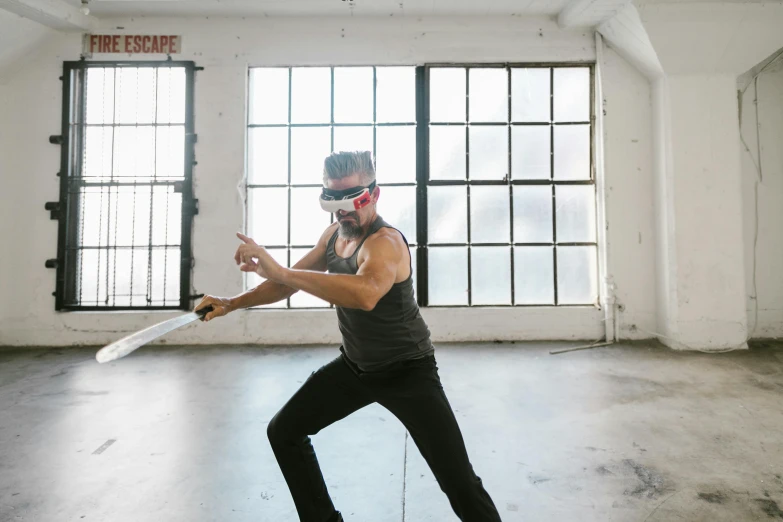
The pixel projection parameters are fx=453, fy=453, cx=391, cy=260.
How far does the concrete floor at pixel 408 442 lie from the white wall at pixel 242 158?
639 millimetres

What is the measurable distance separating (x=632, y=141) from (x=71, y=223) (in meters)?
5.87

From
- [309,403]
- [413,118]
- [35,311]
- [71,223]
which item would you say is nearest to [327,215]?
[413,118]

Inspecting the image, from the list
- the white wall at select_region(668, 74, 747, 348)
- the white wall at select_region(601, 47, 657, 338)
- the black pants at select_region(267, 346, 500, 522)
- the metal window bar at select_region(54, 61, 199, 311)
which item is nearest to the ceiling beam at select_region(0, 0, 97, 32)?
the metal window bar at select_region(54, 61, 199, 311)

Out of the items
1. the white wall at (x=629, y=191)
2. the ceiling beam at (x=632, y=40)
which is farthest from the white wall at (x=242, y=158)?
the ceiling beam at (x=632, y=40)

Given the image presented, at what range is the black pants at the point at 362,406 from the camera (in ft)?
4.67

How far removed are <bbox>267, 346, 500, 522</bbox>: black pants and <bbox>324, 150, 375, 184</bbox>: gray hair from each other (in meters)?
0.69

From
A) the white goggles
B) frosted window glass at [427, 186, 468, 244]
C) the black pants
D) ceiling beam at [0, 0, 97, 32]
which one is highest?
ceiling beam at [0, 0, 97, 32]

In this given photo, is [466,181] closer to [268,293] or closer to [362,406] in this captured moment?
[268,293]

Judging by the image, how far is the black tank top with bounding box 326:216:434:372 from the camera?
5.25 ft

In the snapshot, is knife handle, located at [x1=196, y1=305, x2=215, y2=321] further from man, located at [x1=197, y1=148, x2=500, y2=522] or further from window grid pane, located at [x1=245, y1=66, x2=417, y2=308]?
window grid pane, located at [x1=245, y1=66, x2=417, y2=308]

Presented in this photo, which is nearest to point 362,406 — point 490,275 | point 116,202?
point 490,275

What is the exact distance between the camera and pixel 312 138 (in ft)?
15.9

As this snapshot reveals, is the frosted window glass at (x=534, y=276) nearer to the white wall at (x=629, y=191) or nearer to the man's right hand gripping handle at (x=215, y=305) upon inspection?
the white wall at (x=629, y=191)

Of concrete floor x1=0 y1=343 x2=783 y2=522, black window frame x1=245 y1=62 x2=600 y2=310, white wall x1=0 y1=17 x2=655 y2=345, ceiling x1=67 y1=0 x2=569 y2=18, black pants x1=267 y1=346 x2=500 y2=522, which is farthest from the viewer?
black window frame x1=245 y1=62 x2=600 y2=310
